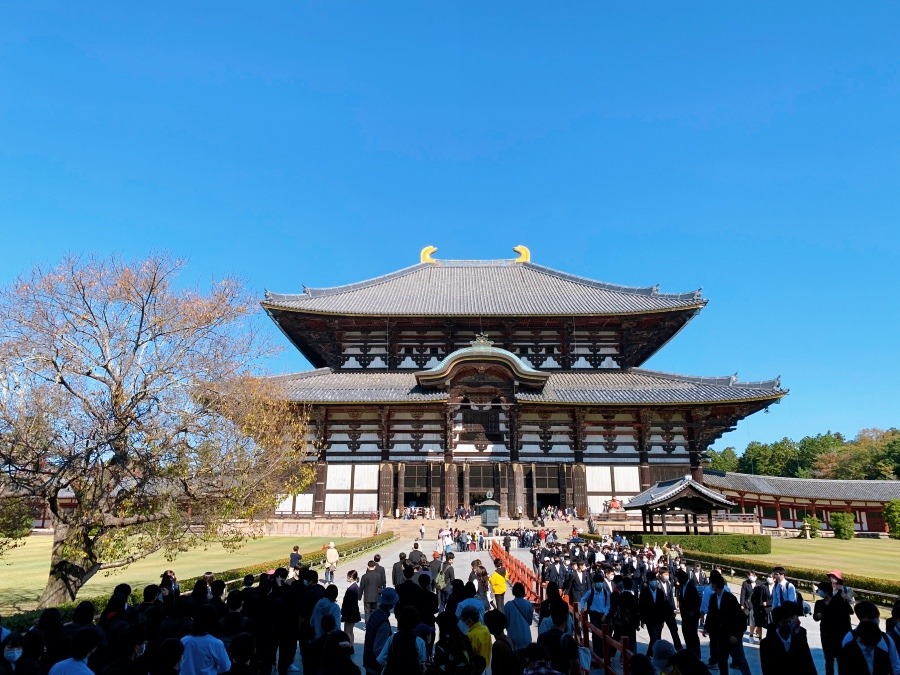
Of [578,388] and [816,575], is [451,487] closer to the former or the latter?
[578,388]

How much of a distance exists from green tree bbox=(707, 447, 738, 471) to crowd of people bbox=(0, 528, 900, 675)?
10850cm

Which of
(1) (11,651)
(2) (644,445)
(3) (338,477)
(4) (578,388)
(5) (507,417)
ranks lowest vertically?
(1) (11,651)

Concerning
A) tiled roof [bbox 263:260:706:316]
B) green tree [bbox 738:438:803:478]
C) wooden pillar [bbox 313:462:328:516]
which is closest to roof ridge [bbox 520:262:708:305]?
tiled roof [bbox 263:260:706:316]

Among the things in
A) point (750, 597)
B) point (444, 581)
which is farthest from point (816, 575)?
point (444, 581)

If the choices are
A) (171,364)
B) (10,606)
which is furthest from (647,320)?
(10,606)

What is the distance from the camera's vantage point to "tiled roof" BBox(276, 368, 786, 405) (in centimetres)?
3703

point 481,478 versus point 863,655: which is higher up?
point 481,478

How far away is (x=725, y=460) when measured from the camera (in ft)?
377

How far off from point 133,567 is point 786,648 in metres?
23.7

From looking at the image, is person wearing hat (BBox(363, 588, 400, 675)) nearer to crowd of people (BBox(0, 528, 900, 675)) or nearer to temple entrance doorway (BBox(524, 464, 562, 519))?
crowd of people (BBox(0, 528, 900, 675))

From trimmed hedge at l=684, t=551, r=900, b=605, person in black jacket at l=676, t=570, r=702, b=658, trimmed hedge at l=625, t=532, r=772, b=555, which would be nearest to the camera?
person in black jacket at l=676, t=570, r=702, b=658

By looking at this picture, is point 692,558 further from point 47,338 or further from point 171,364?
point 47,338

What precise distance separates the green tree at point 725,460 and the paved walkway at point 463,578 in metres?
91.2

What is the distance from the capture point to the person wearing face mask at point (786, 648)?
6.54 metres
